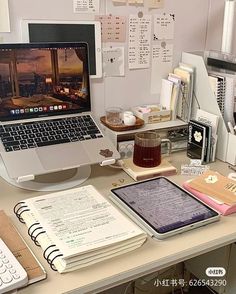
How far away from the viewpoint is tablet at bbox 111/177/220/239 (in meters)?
0.99

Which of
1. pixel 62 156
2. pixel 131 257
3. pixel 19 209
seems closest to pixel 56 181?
pixel 62 156

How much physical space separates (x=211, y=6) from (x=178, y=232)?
3.39 feet

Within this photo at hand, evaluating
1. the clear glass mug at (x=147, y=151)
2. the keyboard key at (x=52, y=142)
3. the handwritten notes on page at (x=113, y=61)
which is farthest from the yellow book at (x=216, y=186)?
the handwritten notes on page at (x=113, y=61)

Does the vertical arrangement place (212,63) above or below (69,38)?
below

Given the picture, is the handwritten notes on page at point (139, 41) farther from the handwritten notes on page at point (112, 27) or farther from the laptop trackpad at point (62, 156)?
the laptop trackpad at point (62, 156)

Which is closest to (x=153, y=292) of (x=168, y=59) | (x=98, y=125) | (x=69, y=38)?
(x=98, y=125)

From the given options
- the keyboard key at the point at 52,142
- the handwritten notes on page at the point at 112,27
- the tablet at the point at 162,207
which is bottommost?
the tablet at the point at 162,207

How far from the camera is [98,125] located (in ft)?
4.47

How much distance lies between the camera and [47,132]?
1260mm

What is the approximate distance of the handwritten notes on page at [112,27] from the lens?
1.40 meters

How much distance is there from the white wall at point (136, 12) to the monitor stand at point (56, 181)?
0.95 ft

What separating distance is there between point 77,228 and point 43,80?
1.78ft

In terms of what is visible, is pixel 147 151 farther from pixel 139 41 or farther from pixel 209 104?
pixel 139 41

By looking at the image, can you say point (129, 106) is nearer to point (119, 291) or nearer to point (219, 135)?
point (219, 135)
